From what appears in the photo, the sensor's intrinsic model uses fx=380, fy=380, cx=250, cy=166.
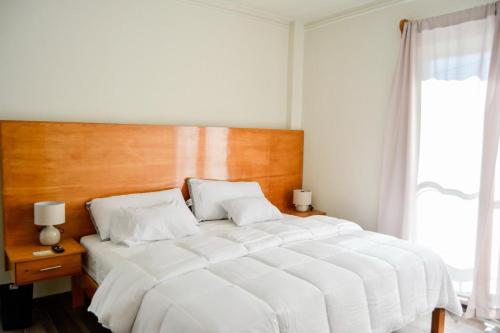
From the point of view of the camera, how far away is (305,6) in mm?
3855

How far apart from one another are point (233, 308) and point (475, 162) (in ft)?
7.87

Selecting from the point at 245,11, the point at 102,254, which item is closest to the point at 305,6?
the point at 245,11

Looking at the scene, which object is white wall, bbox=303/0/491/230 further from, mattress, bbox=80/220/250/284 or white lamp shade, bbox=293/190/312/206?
mattress, bbox=80/220/250/284

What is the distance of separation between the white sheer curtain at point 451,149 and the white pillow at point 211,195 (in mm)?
1425

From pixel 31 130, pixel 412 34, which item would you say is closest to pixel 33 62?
pixel 31 130

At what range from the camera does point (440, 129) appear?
322 centimetres

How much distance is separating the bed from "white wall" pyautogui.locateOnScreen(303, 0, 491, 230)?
0.93 metres

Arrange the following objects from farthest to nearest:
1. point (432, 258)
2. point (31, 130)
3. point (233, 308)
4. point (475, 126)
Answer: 1. point (475, 126)
2. point (31, 130)
3. point (432, 258)
4. point (233, 308)

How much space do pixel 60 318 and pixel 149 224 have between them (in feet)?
3.03

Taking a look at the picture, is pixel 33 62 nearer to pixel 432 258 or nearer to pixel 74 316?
pixel 74 316

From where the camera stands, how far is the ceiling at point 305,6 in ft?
12.2

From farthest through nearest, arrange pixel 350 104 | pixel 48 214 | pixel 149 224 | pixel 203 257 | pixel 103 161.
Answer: pixel 350 104, pixel 103 161, pixel 149 224, pixel 48 214, pixel 203 257

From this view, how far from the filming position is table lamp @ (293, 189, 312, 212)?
416cm

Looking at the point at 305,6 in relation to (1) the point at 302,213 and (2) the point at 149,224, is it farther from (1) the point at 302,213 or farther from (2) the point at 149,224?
(2) the point at 149,224
